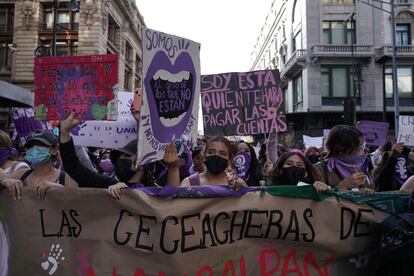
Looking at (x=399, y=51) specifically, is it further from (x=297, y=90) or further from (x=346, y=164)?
(x=346, y=164)

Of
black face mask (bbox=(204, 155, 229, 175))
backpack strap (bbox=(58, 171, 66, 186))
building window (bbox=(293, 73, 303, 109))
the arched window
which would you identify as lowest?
backpack strap (bbox=(58, 171, 66, 186))

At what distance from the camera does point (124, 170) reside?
363 cm

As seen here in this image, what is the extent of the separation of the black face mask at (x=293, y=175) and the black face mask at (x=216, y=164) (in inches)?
22.4

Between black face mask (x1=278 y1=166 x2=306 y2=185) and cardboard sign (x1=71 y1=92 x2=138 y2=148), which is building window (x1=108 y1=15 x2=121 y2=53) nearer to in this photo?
cardboard sign (x1=71 y1=92 x2=138 y2=148)

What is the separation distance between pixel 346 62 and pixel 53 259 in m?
31.7

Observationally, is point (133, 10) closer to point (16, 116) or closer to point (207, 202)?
point (16, 116)

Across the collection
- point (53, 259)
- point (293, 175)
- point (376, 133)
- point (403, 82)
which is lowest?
point (53, 259)

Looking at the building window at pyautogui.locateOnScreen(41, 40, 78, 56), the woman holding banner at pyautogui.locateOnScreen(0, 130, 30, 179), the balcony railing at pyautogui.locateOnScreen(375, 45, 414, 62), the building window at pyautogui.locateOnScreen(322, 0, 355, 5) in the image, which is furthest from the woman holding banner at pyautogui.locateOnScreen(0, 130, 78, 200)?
the building window at pyautogui.locateOnScreen(41, 40, 78, 56)

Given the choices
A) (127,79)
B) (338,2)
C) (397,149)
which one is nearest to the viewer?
(397,149)

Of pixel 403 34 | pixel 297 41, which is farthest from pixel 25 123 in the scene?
pixel 403 34

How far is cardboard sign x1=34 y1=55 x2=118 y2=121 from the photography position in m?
4.17

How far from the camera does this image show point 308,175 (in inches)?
145

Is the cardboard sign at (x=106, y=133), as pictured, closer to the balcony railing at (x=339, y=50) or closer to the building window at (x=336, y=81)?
the balcony railing at (x=339, y=50)

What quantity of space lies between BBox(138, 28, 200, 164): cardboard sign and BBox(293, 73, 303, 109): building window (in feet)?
102
